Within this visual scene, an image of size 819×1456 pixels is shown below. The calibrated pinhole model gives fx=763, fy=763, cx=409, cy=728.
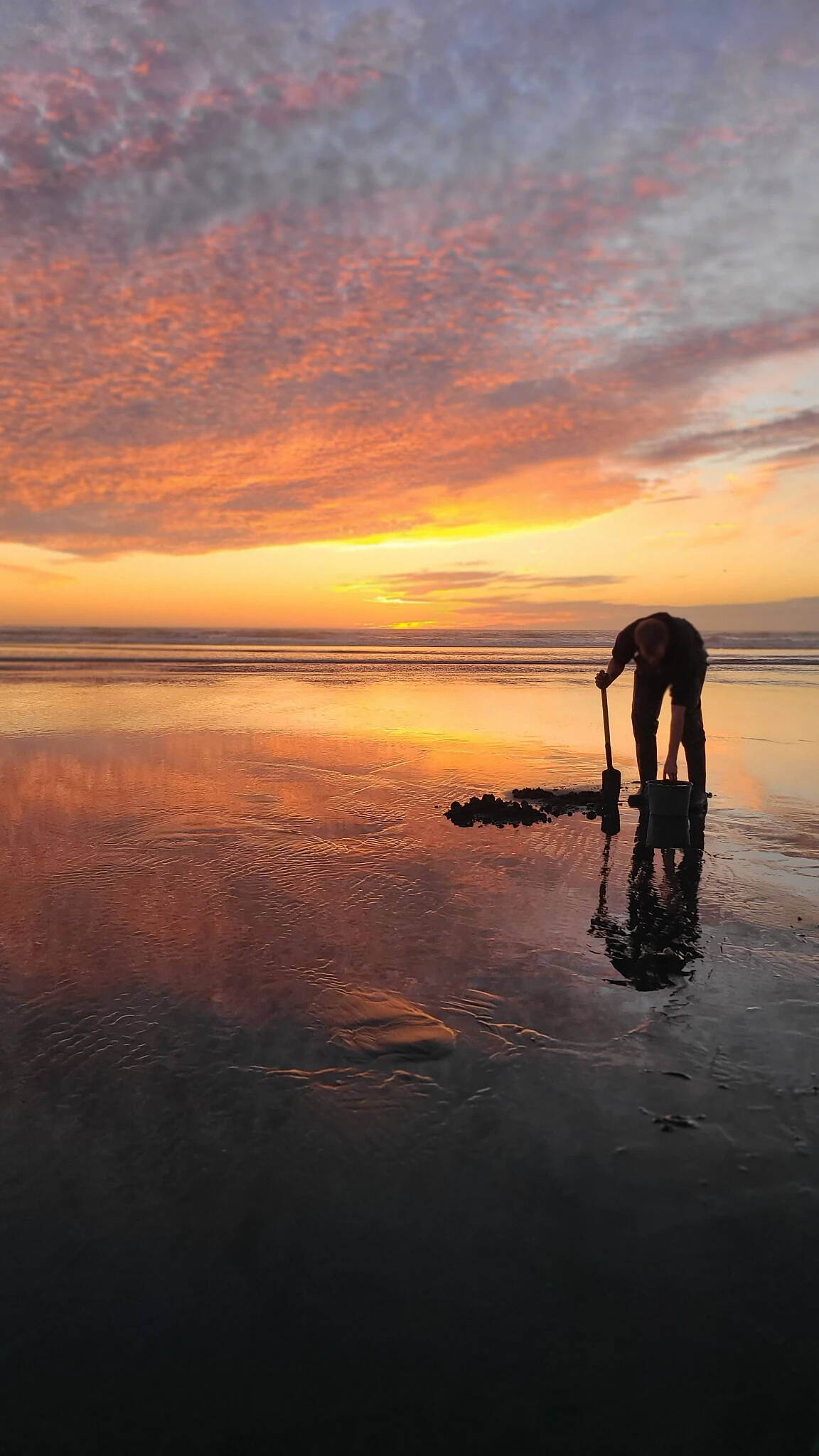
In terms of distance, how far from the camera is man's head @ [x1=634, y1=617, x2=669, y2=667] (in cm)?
714

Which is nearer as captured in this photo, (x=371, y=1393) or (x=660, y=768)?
(x=371, y=1393)

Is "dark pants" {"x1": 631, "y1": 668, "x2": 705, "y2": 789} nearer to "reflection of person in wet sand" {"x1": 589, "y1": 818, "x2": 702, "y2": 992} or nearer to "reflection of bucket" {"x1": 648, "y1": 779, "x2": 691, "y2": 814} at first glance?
"reflection of bucket" {"x1": 648, "y1": 779, "x2": 691, "y2": 814}

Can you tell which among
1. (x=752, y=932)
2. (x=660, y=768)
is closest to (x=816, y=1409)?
(x=752, y=932)

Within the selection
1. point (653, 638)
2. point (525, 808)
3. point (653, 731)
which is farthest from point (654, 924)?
point (653, 731)

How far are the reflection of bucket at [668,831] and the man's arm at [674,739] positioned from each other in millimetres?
343

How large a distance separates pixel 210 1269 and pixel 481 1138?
939 mm

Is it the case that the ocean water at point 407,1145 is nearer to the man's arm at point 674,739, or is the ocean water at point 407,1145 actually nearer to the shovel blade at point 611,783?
the man's arm at point 674,739

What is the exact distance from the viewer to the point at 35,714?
46.0 ft

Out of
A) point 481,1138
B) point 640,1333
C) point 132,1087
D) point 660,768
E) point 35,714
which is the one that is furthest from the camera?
point 35,714

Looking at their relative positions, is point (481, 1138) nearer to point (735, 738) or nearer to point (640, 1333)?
point (640, 1333)

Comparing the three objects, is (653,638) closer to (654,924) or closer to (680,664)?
(680,664)

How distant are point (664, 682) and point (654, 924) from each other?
350cm

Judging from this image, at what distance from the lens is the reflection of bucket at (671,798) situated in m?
6.34

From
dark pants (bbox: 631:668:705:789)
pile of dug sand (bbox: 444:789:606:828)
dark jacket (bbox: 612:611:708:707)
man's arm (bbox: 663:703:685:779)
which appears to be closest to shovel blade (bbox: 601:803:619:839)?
pile of dug sand (bbox: 444:789:606:828)
